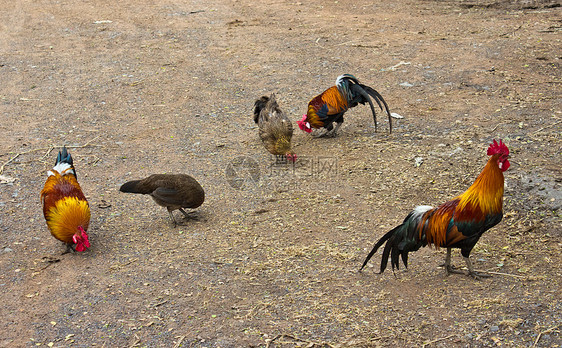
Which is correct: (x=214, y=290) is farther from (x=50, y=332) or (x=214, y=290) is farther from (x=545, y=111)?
(x=545, y=111)

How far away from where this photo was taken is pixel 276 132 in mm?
7367

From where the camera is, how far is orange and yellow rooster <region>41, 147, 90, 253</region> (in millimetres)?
5570

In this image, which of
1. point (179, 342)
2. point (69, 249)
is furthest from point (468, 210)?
point (69, 249)

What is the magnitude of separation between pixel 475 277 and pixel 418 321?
0.85 meters

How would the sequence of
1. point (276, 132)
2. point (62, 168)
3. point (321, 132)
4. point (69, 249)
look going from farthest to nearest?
1. point (321, 132)
2. point (276, 132)
3. point (62, 168)
4. point (69, 249)

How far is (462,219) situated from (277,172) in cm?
330

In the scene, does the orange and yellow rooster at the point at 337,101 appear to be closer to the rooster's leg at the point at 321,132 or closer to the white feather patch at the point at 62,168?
the rooster's leg at the point at 321,132

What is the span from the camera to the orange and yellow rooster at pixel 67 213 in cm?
557

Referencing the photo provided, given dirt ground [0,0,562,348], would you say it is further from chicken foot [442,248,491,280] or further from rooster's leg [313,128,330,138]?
rooster's leg [313,128,330,138]

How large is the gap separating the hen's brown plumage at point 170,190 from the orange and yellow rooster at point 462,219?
2.36 m

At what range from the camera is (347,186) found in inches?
272

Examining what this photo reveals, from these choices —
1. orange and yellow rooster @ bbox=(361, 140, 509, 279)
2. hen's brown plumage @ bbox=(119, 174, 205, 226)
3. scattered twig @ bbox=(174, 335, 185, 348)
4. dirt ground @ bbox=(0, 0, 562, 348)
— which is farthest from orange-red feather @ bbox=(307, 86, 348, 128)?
scattered twig @ bbox=(174, 335, 185, 348)

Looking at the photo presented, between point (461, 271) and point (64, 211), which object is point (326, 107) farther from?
point (64, 211)

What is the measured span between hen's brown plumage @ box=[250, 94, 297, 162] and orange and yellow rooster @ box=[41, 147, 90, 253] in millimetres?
2669
